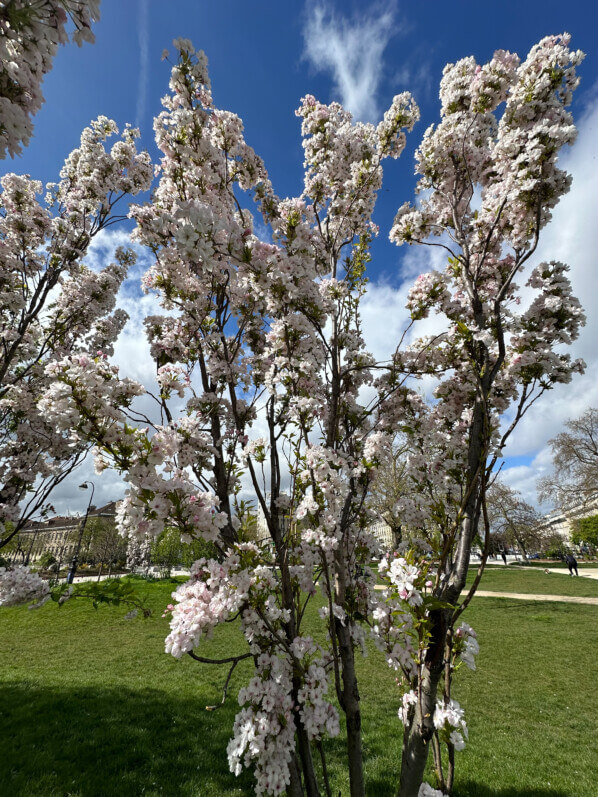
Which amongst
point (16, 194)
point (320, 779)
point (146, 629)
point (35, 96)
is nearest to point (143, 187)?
point (16, 194)

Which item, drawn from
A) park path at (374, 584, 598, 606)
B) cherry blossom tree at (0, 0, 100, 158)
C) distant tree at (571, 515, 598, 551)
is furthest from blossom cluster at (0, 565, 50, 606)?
distant tree at (571, 515, 598, 551)

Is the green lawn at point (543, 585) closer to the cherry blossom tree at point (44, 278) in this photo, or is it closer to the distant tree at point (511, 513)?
the distant tree at point (511, 513)

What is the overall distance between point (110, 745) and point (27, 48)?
7789 mm

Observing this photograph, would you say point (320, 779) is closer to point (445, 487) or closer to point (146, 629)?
point (445, 487)

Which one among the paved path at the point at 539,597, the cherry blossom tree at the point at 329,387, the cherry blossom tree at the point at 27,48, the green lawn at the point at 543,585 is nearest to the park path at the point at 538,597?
the paved path at the point at 539,597

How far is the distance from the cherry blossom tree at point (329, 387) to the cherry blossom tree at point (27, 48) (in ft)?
2.33

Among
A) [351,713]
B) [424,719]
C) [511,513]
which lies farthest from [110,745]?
[511,513]

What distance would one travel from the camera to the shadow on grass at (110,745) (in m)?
4.33

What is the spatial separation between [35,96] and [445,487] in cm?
392

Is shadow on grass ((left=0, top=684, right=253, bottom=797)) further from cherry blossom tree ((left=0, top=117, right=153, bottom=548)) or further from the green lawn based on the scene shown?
the green lawn

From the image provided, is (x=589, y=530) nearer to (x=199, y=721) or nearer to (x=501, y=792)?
(x=501, y=792)

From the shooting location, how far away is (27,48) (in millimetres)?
1438

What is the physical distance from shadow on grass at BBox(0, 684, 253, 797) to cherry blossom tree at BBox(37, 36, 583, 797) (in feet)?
11.1

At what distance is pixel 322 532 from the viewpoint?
2.57 m
